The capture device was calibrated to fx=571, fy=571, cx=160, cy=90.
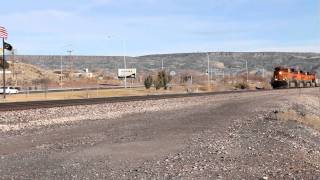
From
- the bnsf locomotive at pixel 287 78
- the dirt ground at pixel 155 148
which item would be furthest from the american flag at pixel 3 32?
the bnsf locomotive at pixel 287 78

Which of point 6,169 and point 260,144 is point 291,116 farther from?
point 6,169

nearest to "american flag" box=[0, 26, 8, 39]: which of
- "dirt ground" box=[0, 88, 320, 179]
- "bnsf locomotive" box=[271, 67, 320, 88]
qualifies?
"dirt ground" box=[0, 88, 320, 179]

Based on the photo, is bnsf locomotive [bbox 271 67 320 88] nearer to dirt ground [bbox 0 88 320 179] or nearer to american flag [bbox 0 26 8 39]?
american flag [bbox 0 26 8 39]

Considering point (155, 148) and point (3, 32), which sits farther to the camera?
point (3, 32)

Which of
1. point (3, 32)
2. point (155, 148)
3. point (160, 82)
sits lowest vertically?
point (155, 148)

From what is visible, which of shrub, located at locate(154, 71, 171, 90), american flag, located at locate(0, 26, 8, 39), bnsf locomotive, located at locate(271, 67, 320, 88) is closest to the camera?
american flag, located at locate(0, 26, 8, 39)

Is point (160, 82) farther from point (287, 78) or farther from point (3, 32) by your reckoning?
point (3, 32)

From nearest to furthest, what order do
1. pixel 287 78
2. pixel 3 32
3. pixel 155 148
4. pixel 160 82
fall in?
pixel 155 148 < pixel 3 32 < pixel 287 78 < pixel 160 82

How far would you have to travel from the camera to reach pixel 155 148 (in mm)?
14828

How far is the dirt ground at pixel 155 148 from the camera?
1117 centimetres

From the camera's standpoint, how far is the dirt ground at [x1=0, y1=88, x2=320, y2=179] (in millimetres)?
11172

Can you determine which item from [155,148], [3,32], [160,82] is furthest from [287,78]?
[155,148]

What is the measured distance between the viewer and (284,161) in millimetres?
13039

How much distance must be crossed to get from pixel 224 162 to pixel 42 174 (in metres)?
3.98
